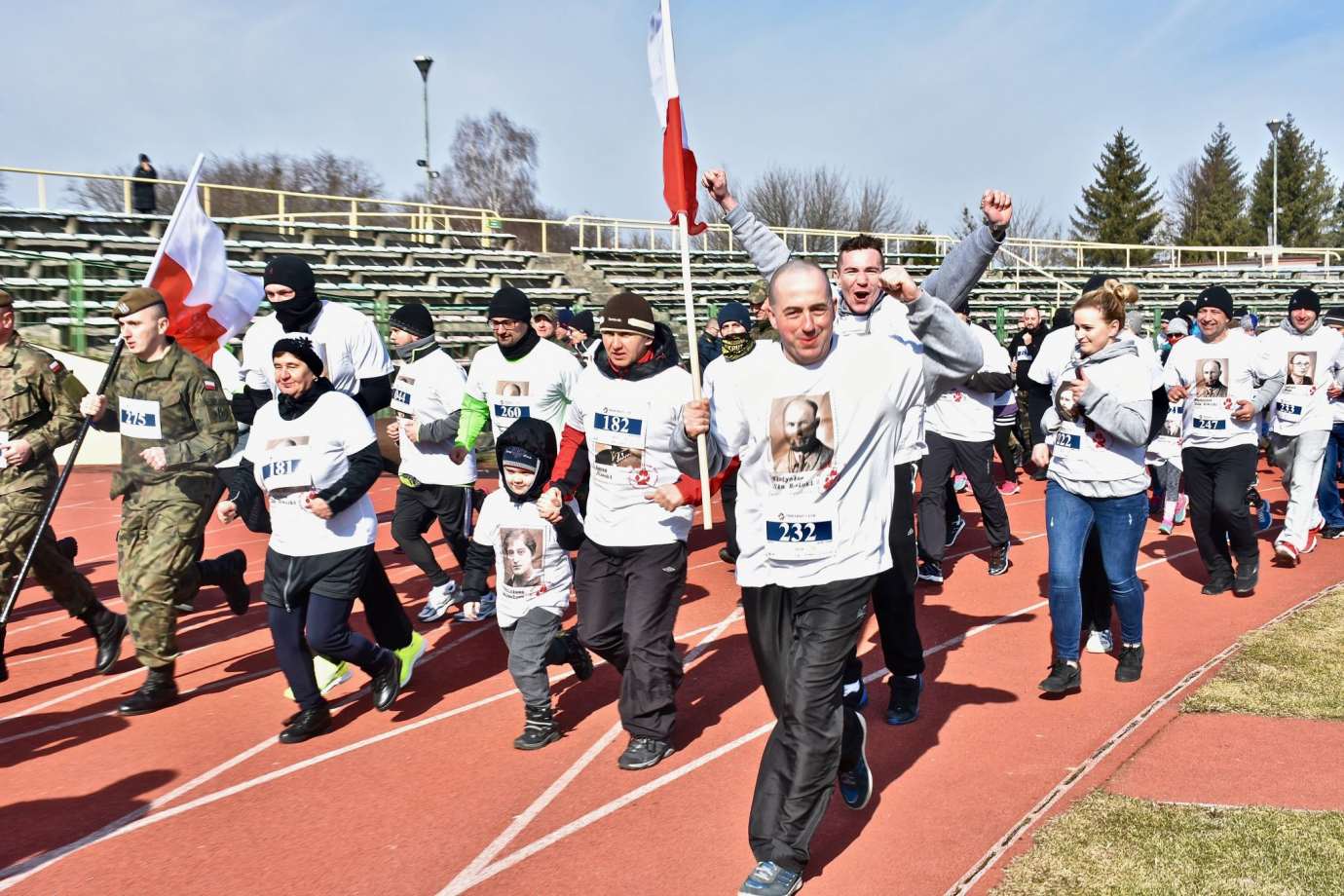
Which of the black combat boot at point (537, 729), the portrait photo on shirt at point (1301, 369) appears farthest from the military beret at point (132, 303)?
the portrait photo on shirt at point (1301, 369)

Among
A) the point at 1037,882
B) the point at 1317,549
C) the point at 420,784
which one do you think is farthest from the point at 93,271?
the point at 1037,882

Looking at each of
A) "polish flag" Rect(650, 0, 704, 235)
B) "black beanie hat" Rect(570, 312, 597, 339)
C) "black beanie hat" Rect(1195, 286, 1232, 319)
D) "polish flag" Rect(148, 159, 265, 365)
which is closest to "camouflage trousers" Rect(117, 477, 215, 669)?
"polish flag" Rect(148, 159, 265, 365)

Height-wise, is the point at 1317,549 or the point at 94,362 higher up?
the point at 94,362

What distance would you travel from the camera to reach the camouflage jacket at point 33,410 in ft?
23.1

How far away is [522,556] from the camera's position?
6094 mm

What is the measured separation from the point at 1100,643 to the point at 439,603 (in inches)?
174

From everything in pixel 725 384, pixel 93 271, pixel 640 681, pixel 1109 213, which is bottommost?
pixel 640 681

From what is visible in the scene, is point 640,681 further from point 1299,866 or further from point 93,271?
point 93,271

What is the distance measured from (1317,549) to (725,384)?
814cm

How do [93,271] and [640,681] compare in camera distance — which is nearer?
[640,681]

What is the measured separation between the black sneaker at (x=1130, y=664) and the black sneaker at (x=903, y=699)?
53.9 inches

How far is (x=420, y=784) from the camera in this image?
18.1ft

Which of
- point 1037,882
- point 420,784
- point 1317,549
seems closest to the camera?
point 1037,882

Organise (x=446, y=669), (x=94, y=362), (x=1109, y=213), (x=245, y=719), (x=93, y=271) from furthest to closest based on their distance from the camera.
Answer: (x=1109, y=213) < (x=93, y=271) < (x=94, y=362) < (x=446, y=669) < (x=245, y=719)
